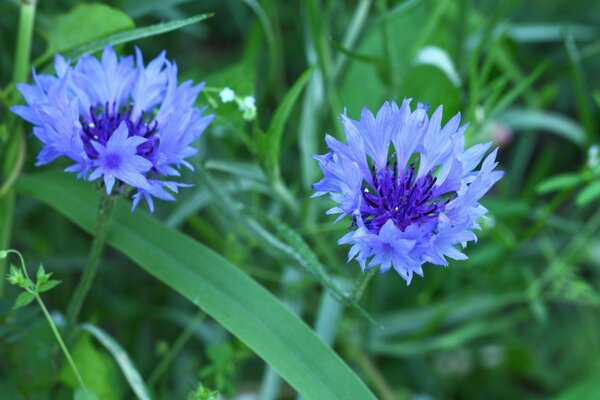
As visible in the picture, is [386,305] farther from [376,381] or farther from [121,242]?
[121,242]

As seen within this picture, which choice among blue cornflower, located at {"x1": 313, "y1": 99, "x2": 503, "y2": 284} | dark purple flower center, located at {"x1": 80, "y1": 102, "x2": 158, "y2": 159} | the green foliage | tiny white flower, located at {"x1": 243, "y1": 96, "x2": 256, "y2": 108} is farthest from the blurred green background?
blue cornflower, located at {"x1": 313, "y1": 99, "x2": 503, "y2": 284}

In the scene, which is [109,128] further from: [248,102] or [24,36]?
[24,36]

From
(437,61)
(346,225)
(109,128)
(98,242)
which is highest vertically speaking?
(437,61)

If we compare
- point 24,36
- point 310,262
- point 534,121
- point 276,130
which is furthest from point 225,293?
point 534,121

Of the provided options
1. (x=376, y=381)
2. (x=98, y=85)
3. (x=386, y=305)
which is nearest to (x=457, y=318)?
(x=386, y=305)

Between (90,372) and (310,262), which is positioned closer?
(310,262)

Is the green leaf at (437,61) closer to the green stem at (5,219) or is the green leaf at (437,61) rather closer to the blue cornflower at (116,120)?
the blue cornflower at (116,120)

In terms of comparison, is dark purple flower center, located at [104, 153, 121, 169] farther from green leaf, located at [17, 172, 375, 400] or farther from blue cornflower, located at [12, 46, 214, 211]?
green leaf, located at [17, 172, 375, 400]
